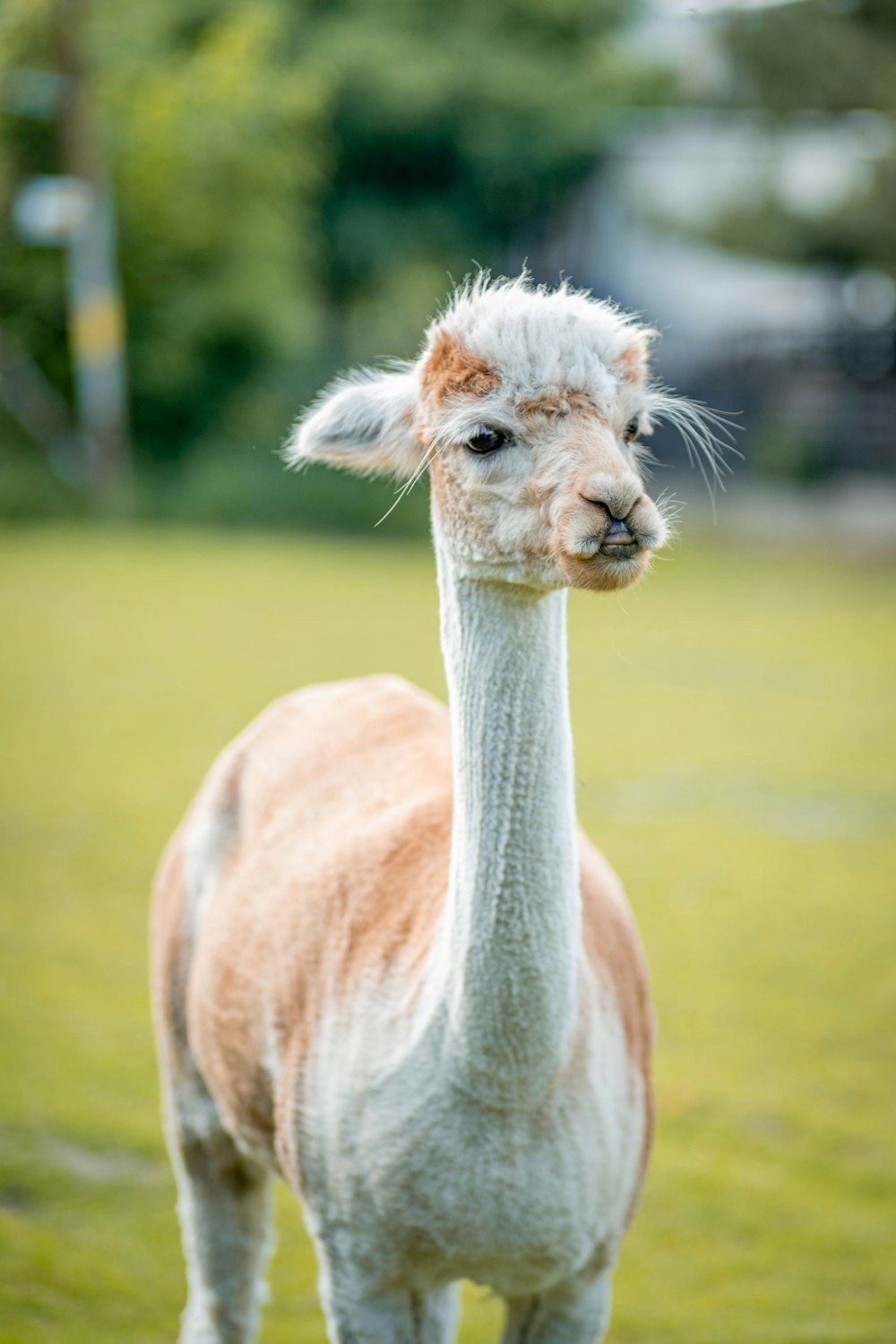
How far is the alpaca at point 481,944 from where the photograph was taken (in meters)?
1.89

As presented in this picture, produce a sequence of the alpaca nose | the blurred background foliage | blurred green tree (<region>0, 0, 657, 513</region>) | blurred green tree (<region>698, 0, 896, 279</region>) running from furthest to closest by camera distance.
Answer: blurred green tree (<region>0, 0, 657, 513</region>) → the blurred background foliage → blurred green tree (<region>698, 0, 896, 279</region>) → the alpaca nose

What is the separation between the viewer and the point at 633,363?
1.97 m

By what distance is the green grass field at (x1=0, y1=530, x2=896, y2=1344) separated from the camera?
3316 millimetres

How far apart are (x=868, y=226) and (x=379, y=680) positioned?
1170cm

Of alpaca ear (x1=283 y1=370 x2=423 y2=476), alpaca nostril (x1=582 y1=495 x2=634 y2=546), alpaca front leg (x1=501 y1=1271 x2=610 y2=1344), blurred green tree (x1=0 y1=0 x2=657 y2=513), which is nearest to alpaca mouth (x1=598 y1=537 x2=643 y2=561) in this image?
alpaca nostril (x1=582 y1=495 x2=634 y2=546)

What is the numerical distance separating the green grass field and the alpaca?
3.61 feet

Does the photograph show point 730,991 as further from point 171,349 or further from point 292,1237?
point 171,349

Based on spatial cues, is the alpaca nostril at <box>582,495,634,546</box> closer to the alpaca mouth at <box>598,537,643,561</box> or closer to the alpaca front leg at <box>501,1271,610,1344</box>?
the alpaca mouth at <box>598,537,643,561</box>

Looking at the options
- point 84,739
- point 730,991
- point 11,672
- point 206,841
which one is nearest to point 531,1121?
point 206,841

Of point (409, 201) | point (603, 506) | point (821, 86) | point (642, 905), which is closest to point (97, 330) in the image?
point (409, 201)

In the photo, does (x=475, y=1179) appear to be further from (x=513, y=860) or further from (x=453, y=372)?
(x=453, y=372)

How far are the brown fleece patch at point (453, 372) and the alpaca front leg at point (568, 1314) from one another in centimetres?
137

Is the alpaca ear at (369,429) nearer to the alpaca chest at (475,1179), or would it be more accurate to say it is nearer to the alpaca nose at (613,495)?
the alpaca nose at (613,495)

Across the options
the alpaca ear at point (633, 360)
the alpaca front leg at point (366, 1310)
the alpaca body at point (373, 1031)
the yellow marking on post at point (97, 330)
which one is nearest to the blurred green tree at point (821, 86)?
the yellow marking on post at point (97, 330)
